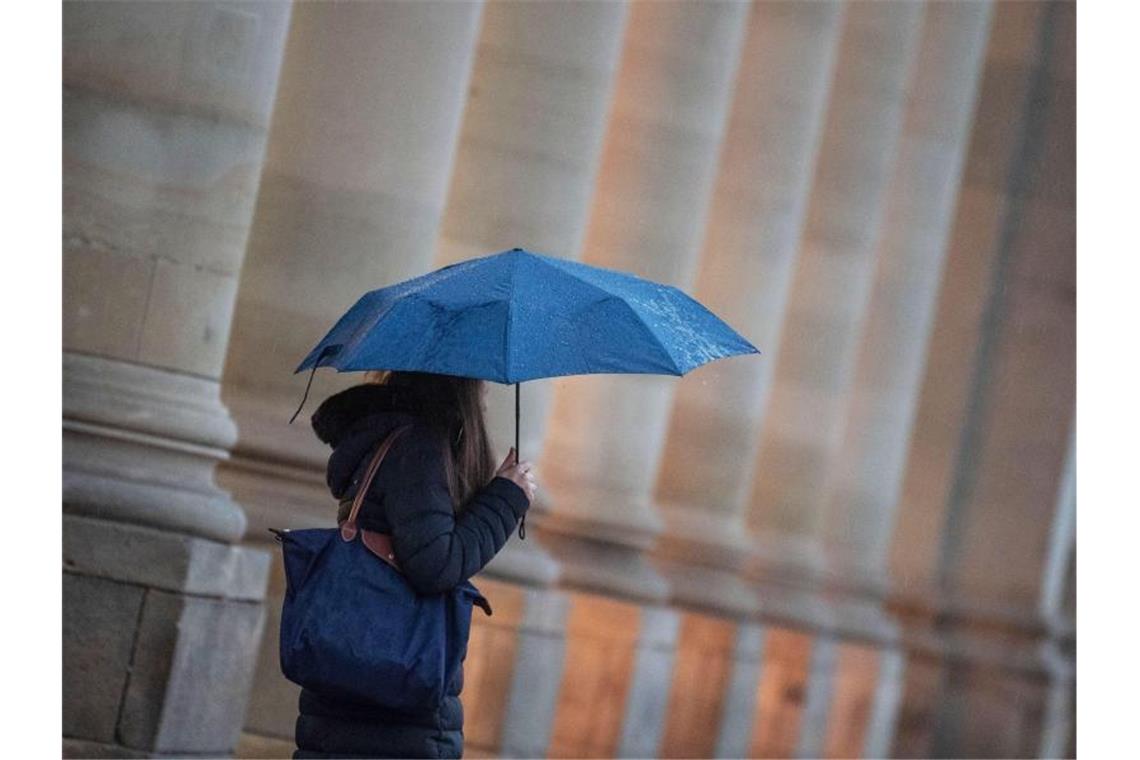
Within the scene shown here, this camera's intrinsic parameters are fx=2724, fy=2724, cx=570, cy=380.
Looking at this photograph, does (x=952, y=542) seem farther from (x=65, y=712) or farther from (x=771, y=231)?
(x=65, y=712)

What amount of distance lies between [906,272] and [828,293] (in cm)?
276

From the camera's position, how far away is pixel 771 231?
69.2ft

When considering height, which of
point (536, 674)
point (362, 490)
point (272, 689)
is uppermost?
point (362, 490)

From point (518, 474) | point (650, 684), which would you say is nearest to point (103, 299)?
point (518, 474)

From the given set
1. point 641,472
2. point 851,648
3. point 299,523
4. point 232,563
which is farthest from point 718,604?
point 232,563

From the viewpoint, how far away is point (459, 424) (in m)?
7.65

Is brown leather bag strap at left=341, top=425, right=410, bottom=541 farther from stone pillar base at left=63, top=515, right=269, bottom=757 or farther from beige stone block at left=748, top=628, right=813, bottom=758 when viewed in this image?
beige stone block at left=748, top=628, right=813, bottom=758

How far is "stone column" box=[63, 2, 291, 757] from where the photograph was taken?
10930 mm

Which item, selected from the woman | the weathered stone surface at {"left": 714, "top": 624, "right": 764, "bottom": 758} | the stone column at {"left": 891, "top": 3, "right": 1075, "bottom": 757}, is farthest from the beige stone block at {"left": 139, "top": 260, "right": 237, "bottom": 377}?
the stone column at {"left": 891, "top": 3, "right": 1075, "bottom": 757}

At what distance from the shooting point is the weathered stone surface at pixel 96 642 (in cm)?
1086

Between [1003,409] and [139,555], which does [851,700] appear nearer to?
[1003,409]

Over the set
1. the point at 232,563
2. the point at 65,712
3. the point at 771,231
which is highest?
the point at 771,231

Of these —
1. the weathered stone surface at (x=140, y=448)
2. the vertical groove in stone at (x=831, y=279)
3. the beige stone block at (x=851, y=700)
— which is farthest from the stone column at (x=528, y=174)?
the beige stone block at (x=851, y=700)
